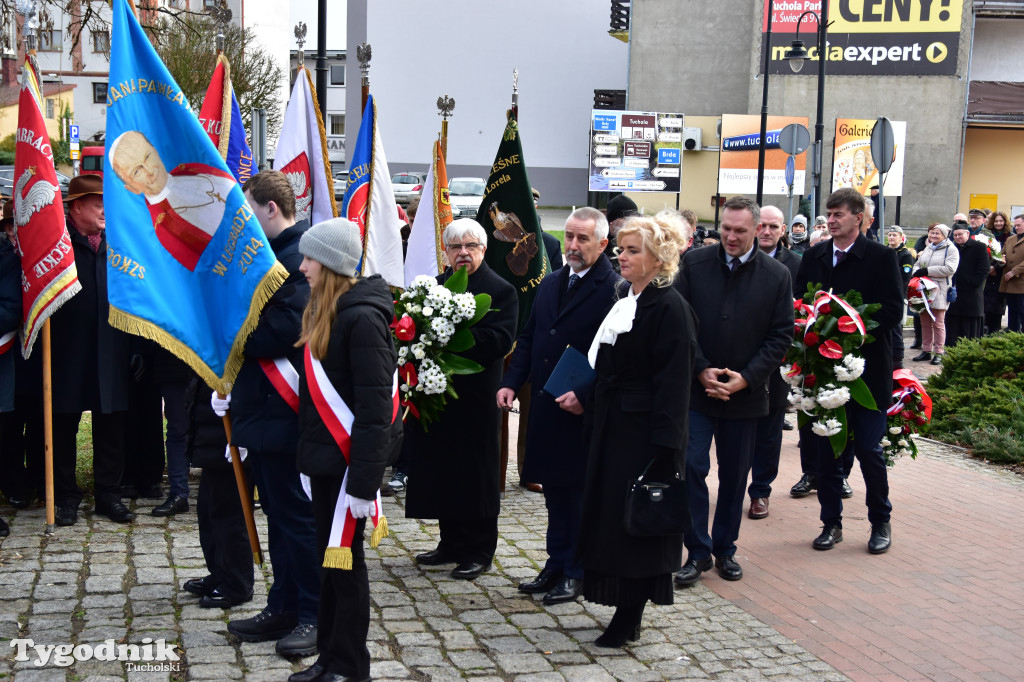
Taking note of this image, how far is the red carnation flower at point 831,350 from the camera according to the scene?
6.45 metres

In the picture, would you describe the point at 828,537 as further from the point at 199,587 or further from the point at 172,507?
the point at 172,507

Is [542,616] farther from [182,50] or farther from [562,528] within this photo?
[182,50]

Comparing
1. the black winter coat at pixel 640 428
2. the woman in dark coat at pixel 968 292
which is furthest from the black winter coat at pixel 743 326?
the woman in dark coat at pixel 968 292

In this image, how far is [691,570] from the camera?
6012mm

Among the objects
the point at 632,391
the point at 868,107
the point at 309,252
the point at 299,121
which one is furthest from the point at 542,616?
the point at 868,107

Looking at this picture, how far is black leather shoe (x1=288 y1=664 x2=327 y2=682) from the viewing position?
168 inches

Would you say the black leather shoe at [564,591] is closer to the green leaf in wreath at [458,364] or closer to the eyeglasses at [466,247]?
the green leaf in wreath at [458,364]

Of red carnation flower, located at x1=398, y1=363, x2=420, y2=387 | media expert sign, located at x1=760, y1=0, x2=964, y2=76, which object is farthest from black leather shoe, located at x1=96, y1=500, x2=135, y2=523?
media expert sign, located at x1=760, y1=0, x2=964, y2=76

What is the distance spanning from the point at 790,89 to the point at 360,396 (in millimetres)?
43345

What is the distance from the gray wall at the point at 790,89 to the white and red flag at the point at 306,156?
115 feet

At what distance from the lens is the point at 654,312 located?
192 inches

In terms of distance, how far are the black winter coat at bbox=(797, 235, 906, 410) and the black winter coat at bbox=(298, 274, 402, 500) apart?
12.0 feet

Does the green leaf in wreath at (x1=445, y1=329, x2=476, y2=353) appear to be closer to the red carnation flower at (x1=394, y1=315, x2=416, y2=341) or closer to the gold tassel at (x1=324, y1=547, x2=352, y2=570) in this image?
the red carnation flower at (x1=394, y1=315, x2=416, y2=341)

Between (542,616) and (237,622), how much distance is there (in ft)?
5.05
